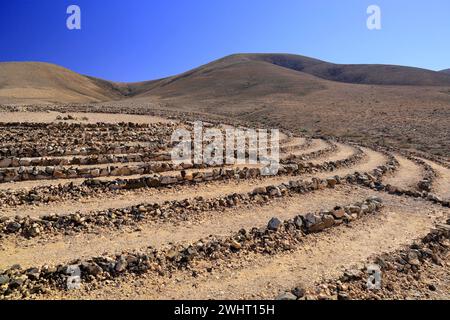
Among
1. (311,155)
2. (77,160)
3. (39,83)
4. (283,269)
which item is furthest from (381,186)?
(39,83)

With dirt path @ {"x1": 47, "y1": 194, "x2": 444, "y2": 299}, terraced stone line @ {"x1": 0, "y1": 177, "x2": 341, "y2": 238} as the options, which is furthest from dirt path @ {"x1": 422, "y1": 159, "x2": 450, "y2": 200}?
terraced stone line @ {"x1": 0, "y1": 177, "x2": 341, "y2": 238}

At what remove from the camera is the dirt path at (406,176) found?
46.9ft

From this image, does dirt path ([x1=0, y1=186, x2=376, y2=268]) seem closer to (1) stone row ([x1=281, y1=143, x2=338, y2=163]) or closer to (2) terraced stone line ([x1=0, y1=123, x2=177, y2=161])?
(1) stone row ([x1=281, y1=143, x2=338, y2=163])

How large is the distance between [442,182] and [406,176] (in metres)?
1.27

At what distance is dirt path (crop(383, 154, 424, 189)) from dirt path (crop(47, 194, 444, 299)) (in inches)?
170

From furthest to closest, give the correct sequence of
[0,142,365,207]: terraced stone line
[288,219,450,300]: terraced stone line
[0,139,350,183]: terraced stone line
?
[0,139,350,183]: terraced stone line, [0,142,365,207]: terraced stone line, [288,219,450,300]: terraced stone line

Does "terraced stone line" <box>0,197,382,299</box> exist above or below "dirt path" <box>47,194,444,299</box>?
above

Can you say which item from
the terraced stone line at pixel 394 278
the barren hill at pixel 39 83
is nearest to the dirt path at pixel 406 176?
the terraced stone line at pixel 394 278

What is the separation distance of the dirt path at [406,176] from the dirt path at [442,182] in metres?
0.64

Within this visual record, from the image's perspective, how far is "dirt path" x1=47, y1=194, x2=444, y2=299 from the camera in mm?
6246

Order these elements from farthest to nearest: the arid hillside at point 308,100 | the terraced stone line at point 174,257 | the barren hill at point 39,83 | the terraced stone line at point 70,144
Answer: the barren hill at point 39,83, the arid hillside at point 308,100, the terraced stone line at point 70,144, the terraced stone line at point 174,257

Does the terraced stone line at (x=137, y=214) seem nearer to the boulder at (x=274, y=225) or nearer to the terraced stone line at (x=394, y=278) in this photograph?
the boulder at (x=274, y=225)

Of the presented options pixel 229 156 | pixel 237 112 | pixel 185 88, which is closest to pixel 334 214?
pixel 229 156
